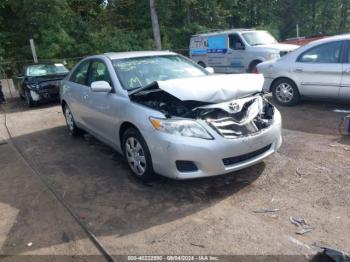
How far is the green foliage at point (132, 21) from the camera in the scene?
71.2ft

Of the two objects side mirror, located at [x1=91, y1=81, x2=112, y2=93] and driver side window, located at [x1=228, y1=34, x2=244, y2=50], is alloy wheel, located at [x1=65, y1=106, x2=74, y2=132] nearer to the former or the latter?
side mirror, located at [x1=91, y1=81, x2=112, y2=93]

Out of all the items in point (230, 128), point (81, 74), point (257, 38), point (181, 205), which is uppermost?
point (257, 38)

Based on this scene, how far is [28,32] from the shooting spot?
2295cm

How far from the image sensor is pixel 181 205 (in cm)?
400

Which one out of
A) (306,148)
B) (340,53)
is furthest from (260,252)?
(340,53)

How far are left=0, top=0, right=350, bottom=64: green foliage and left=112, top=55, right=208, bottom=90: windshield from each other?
1678 cm

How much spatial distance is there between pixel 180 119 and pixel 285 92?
468 cm

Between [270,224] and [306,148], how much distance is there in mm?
2259

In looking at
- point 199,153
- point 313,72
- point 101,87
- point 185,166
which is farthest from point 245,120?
point 313,72

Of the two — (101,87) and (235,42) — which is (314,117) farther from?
(235,42)

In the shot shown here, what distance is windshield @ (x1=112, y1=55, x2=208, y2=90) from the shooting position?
5.11 metres

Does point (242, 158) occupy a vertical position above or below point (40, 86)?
below

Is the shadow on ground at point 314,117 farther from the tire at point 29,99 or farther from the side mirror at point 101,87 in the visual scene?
the tire at point 29,99

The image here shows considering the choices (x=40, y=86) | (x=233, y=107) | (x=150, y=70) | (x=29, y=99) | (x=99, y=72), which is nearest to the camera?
(x=233, y=107)
